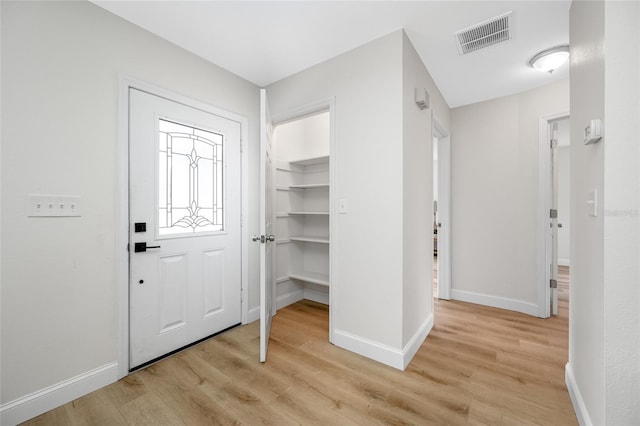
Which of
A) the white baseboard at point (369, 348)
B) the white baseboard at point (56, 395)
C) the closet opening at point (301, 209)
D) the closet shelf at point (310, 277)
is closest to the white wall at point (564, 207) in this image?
the closet opening at point (301, 209)

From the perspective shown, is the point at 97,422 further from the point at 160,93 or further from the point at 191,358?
the point at 160,93

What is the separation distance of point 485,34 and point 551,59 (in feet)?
2.50

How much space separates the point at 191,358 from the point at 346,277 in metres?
1.41

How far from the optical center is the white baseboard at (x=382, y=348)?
1.95 metres

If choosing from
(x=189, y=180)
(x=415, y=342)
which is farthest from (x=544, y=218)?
(x=189, y=180)

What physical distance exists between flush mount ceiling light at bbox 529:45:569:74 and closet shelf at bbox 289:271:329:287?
2947 millimetres

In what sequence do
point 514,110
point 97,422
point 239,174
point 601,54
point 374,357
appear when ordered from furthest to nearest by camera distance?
point 514,110 < point 239,174 < point 374,357 < point 97,422 < point 601,54

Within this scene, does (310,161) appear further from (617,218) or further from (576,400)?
(576,400)

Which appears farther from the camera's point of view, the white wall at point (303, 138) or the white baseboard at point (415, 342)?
the white wall at point (303, 138)

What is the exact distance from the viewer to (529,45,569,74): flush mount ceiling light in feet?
7.16

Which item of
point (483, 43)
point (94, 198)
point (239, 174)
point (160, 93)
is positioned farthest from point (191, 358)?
point (483, 43)

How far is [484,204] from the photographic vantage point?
10.7 ft

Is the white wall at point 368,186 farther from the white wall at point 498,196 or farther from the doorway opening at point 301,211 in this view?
the white wall at point 498,196

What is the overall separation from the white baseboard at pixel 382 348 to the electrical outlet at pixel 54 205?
2.12 m
